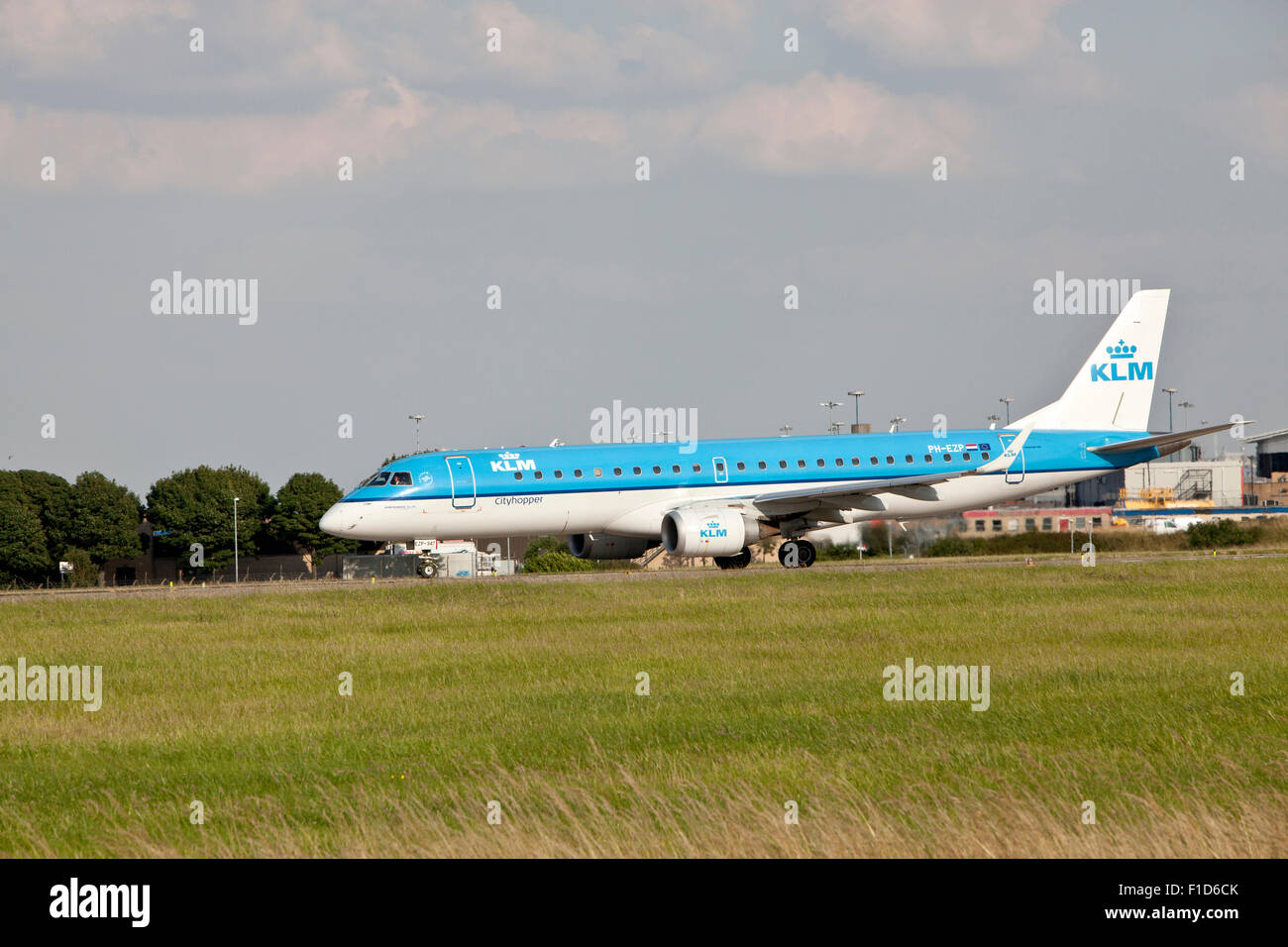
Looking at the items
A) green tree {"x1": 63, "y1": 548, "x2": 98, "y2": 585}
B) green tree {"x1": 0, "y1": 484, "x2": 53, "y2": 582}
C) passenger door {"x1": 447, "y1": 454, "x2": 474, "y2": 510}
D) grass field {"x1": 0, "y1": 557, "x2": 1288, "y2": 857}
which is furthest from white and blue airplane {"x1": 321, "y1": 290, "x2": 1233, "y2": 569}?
green tree {"x1": 0, "y1": 484, "x2": 53, "y2": 582}

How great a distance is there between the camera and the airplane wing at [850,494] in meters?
39.9

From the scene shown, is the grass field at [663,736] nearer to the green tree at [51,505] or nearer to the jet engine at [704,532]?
the jet engine at [704,532]

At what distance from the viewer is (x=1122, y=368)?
153ft

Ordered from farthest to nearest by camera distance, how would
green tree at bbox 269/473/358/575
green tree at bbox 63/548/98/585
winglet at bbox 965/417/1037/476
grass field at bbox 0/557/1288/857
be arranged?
green tree at bbox 269/473/358/575 < green tree at bbox 63/548/98/585 < winglet at bbox 965/417/1037/476 < grass field at bbox 0/557/1288/857

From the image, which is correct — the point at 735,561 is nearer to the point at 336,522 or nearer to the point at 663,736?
the point at 336,522

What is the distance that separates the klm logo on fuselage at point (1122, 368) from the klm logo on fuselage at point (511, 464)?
1926 centimetres

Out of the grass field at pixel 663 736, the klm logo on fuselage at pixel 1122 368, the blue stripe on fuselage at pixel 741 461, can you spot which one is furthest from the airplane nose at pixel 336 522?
the klm logo on fuselage at pixel 1122 368

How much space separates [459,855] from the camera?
946 centimetres

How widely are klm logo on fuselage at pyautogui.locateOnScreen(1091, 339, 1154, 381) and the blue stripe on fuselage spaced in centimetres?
192

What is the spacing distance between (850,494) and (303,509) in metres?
74.9

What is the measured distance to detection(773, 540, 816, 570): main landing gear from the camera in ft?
139

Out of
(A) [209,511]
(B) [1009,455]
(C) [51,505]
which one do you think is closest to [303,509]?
(A) [209,511]

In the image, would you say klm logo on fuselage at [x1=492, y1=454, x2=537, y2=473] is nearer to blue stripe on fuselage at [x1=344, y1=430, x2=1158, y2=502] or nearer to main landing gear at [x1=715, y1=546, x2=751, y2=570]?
blue stripe on fuselage at [x1=344, y1=430, x2=1158, y2=502]
